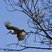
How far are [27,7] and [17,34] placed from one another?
0.34 metres

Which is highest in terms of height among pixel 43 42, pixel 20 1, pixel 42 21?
pixel 20 1

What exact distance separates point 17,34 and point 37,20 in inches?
11.6

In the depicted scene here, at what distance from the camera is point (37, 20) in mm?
3961

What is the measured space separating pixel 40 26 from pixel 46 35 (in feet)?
0.41

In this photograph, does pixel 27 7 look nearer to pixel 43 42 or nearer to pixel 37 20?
pixel 37 20

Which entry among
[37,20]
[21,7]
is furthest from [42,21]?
[21,7]

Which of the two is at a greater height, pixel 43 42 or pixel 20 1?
pixel 20 1

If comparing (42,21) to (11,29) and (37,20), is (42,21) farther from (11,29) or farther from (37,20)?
(11,29)

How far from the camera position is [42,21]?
13.0 feet

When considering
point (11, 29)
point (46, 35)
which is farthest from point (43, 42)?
point (11, 29)

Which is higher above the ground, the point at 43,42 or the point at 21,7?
the point at 21,7

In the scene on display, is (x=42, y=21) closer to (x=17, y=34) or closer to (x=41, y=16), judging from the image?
(x=41, y=16)

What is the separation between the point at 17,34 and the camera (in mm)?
4031

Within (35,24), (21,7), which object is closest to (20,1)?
(21,7)
